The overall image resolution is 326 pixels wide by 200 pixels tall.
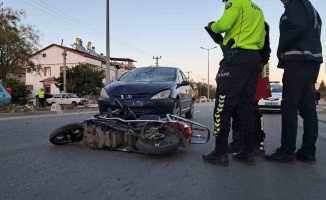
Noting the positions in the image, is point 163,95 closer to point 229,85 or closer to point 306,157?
point 229,85

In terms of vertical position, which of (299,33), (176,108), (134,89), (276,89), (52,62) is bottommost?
(176,108)

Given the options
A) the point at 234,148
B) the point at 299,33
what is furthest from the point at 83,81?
the point at 299,33

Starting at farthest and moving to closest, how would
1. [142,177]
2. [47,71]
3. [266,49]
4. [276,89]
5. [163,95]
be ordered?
[47,71] → [276,89] → [163,95] → [266,49] → [142,177]

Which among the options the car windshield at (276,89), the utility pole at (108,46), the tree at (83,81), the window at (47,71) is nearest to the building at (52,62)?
the window at (47,71)

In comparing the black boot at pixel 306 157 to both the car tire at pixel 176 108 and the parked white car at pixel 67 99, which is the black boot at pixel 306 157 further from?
the parked white car at pixel 67 99

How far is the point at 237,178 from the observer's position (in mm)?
4023

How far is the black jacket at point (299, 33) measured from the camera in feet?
15.3

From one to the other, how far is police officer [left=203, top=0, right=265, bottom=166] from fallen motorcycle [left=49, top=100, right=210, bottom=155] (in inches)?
22.4

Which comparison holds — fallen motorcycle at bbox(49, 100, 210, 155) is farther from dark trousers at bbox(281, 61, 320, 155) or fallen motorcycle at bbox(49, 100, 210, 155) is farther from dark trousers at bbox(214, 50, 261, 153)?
dark trousers at bbox(281, 61, 320, 155)

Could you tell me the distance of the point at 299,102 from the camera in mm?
5004

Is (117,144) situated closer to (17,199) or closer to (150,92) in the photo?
(150,92)

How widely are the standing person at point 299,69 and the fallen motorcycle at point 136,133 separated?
3.40ft

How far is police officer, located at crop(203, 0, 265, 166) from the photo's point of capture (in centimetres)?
455

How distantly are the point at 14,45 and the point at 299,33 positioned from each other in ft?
158
